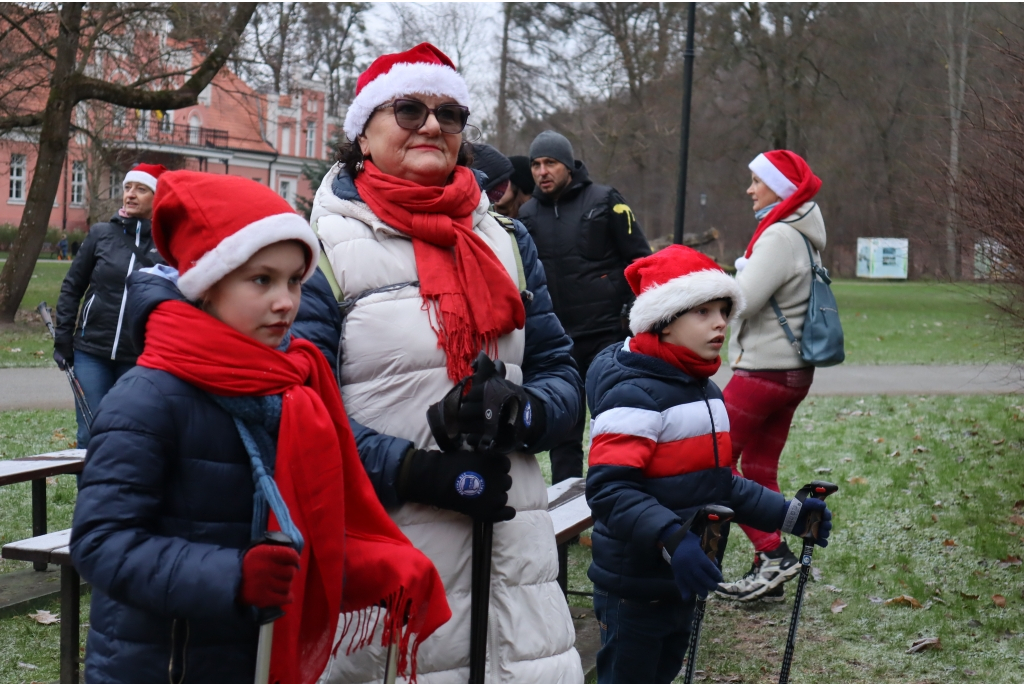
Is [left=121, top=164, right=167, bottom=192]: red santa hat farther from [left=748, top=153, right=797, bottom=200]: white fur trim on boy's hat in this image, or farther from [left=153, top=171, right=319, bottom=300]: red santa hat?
[left=153, top=171, right=319, bottom=300]: red santa hat

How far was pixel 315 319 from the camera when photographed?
2.42 meters

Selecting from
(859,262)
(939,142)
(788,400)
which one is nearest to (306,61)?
(939,142)

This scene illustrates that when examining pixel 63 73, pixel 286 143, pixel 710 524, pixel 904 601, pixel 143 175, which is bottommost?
pixel 904 601

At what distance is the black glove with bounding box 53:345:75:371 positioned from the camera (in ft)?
22.4

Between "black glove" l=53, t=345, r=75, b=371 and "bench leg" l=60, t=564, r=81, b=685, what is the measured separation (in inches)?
116

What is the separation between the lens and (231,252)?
205cm

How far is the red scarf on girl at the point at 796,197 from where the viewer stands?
5532mm

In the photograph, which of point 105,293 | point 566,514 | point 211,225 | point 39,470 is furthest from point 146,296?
point 105,293

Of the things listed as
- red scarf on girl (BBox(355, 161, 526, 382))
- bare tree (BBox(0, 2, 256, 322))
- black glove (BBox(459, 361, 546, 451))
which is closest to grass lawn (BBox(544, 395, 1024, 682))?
black glove (BBox(459, 361, 546, 451))

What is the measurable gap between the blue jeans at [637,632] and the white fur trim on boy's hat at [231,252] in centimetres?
190

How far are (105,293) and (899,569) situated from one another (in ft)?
16.7

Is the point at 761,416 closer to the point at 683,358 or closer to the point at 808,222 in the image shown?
the point at 808,222

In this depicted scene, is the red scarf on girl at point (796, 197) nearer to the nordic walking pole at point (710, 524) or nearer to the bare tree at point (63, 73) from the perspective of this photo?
the nordic walking pole at point (710, 524)

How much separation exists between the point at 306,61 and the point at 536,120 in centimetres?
696
